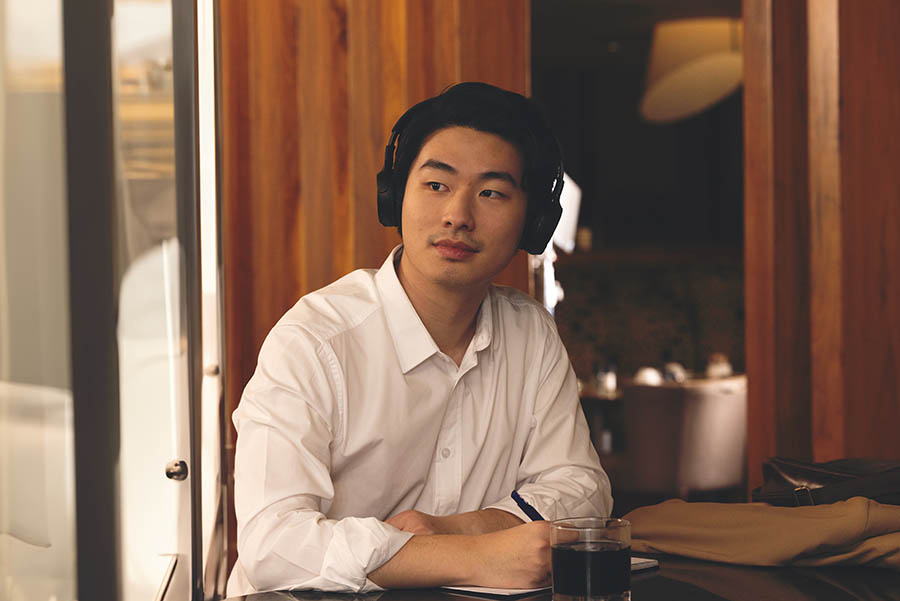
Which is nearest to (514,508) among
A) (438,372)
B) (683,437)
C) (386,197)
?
(438,372)

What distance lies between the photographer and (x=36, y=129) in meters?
1.03

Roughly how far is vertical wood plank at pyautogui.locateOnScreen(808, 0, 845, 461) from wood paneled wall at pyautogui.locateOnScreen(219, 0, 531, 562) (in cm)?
92

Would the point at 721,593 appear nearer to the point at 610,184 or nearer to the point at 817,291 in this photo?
the point at 817,291

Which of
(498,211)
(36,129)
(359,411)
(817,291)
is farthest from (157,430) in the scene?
(817,291)

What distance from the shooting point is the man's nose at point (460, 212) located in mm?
1733

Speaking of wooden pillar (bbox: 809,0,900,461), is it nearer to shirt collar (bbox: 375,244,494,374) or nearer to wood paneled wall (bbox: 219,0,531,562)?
wood paneled wall (bbox: 219,0,531,562)

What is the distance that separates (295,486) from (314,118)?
1840 mm

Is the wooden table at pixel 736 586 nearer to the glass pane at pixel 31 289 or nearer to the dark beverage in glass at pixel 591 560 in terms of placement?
the dark beverage in glass at pixel 591 560

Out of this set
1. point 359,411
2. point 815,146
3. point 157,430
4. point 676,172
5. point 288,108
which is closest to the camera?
point 359,411

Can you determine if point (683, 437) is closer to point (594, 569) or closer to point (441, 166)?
point (441, 166)

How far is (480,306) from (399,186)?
282 millimetres

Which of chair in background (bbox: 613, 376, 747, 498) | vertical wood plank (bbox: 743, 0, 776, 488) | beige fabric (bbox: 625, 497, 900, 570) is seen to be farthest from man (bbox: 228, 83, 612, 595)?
chair in background (bbox: 613, 376, 747, 498)

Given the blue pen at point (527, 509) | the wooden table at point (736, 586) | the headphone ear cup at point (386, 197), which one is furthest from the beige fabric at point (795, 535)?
the headphone ear cup at point (386, 197)

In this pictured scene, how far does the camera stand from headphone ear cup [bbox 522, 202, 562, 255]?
190cm
